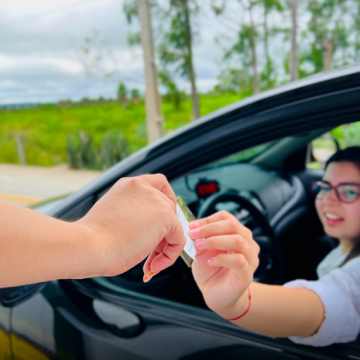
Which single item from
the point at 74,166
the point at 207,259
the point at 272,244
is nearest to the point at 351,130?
the point at 272,244

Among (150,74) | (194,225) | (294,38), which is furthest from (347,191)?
(294,38)

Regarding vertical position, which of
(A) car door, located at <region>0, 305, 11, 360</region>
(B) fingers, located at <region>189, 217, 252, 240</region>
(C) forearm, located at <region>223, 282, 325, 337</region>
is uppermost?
(B) fingers, located at <region>189, 217, 252, 240</region>

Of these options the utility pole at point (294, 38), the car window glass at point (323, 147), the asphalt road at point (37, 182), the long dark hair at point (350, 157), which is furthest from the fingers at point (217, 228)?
the utility pole at point (294, 38)

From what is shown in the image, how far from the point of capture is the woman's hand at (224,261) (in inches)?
33.3

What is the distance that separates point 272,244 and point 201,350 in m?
0.74

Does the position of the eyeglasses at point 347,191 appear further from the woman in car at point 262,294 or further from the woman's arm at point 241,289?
the woman's arm at point 241,289

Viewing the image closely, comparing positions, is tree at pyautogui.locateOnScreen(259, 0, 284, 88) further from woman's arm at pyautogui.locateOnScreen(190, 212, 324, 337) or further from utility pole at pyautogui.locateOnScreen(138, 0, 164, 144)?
woman's arm at pyautogui.locateOnScreen(190, 212, 324, 337)

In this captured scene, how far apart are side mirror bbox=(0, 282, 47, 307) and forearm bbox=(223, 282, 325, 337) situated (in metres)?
0.69

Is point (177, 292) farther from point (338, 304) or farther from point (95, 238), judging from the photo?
point (95, 238)

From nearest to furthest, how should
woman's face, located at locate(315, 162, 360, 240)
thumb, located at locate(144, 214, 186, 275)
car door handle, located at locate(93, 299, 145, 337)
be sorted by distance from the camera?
thumb, located at locate(144, 214, 186, 275)
car door handle, located at locate(93, 299, 145, 337)
woman's face, located at locate(315, 162, 360, 240)

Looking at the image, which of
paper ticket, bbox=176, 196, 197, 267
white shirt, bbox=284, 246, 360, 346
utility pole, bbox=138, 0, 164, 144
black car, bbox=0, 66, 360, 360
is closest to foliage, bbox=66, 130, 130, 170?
utility pole, bbox=138, 0, 164, 144

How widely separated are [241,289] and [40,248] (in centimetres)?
55

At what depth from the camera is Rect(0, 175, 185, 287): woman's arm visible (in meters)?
0.47

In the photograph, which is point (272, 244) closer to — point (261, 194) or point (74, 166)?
point (261, 194)
